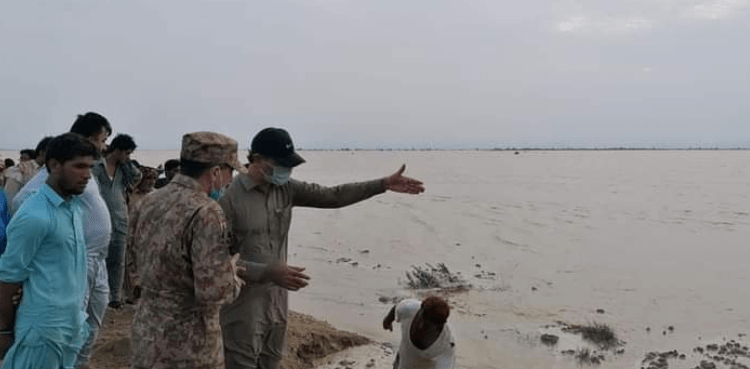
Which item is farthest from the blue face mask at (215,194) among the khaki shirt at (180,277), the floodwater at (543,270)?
the floodwater at (543,270)

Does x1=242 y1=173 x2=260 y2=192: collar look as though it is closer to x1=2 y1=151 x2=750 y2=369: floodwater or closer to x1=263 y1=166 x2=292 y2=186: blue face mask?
→ x1=263 y1=166 x2=292 y2=186: blue face mask

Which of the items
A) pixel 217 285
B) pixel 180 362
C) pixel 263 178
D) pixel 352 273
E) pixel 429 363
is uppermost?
pixel 263 178

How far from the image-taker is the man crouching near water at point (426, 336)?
3.75 metres

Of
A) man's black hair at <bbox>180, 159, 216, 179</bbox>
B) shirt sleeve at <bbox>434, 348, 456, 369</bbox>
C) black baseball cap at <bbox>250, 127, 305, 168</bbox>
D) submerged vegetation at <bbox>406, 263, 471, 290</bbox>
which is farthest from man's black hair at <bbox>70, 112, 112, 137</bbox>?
submerged vegetation at <bbox>406, 263, 471, 290</bbox>

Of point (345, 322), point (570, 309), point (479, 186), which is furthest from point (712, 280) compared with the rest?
point (479, 186)

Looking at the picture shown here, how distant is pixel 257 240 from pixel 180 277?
32.7 inches

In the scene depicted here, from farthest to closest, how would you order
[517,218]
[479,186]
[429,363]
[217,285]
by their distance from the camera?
1. [479,186]
2. [517,218]
3. [429,363]
4. [217,285]

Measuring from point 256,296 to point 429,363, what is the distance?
1295 millimetres

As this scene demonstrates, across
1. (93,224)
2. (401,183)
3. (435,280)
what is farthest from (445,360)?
(435,280)

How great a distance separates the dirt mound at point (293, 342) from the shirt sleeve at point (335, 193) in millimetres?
2443

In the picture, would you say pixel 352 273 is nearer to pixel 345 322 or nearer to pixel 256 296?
pixel 345 322

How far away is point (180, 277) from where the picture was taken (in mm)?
2479

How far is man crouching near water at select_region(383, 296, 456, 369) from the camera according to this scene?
3.75m

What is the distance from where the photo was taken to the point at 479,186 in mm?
36469
